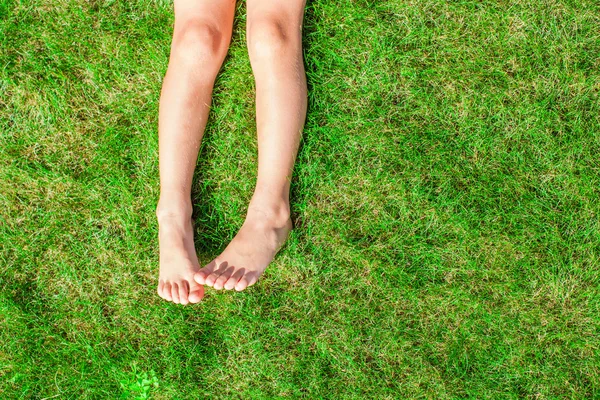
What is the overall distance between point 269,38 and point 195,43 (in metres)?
0.34

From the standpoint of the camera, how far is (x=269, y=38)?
6.94 ft

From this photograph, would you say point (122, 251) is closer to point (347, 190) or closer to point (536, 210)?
point (347, 190)

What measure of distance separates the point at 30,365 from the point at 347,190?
6.07ft

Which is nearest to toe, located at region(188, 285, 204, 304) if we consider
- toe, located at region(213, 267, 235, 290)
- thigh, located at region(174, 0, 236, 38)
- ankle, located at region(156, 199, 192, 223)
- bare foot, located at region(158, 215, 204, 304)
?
bare foot, located at region(158, 215, 204, 304)

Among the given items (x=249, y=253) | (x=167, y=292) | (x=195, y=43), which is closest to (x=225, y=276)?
(x=249, y=253)

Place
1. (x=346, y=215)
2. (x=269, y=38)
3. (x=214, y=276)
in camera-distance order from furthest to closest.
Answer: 1. (x=346, y=215)
2. (x=269, y=38)
3. (x=214, y=276)

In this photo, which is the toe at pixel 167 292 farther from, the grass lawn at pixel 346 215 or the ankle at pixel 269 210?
the ankle at pixel 269 210

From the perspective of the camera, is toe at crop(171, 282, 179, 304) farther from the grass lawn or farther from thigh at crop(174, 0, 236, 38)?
thigh at crop(174, 0, 236, 38)

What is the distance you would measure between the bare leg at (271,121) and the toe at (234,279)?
33 mm

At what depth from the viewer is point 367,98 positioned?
242 centimetres

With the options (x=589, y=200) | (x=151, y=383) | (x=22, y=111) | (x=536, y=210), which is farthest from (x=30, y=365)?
(x=589, y=200)

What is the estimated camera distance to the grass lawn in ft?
7.56

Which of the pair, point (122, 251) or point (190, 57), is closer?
point (190, 57)

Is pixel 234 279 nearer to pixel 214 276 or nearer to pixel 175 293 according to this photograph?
pixel 214 276
